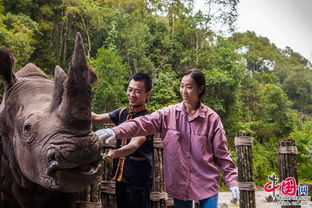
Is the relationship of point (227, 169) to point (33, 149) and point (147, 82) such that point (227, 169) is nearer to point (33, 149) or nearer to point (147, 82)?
point (147, 82)

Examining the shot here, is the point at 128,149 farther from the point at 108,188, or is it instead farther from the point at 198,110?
the point at 108,188

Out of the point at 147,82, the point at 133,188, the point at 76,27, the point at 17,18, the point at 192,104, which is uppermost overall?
the point at 76,27

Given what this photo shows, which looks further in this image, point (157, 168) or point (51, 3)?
point (51, 3)

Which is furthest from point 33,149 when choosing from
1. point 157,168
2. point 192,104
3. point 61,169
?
point 157,168

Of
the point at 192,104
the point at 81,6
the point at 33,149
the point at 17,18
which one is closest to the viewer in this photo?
the point at 33,149

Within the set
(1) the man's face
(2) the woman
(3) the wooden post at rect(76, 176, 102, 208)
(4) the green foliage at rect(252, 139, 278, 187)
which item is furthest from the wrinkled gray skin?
(4) the green foliage at rect(252, 139, 278, 187)

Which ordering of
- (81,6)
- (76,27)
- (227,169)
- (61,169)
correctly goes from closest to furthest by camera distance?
1. (61,169)
2. (227,169)
3. (81,6)
4. (76,27)

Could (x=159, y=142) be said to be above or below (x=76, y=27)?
below

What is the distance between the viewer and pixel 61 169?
196 cm

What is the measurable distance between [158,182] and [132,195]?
97 cm

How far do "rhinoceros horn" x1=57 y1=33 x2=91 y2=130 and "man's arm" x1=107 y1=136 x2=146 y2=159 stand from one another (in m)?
0.93

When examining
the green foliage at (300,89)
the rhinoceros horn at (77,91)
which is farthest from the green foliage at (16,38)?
the green foliage at (300,89)

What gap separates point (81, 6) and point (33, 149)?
2108 cm

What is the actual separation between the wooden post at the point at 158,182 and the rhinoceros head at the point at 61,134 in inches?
76.8
